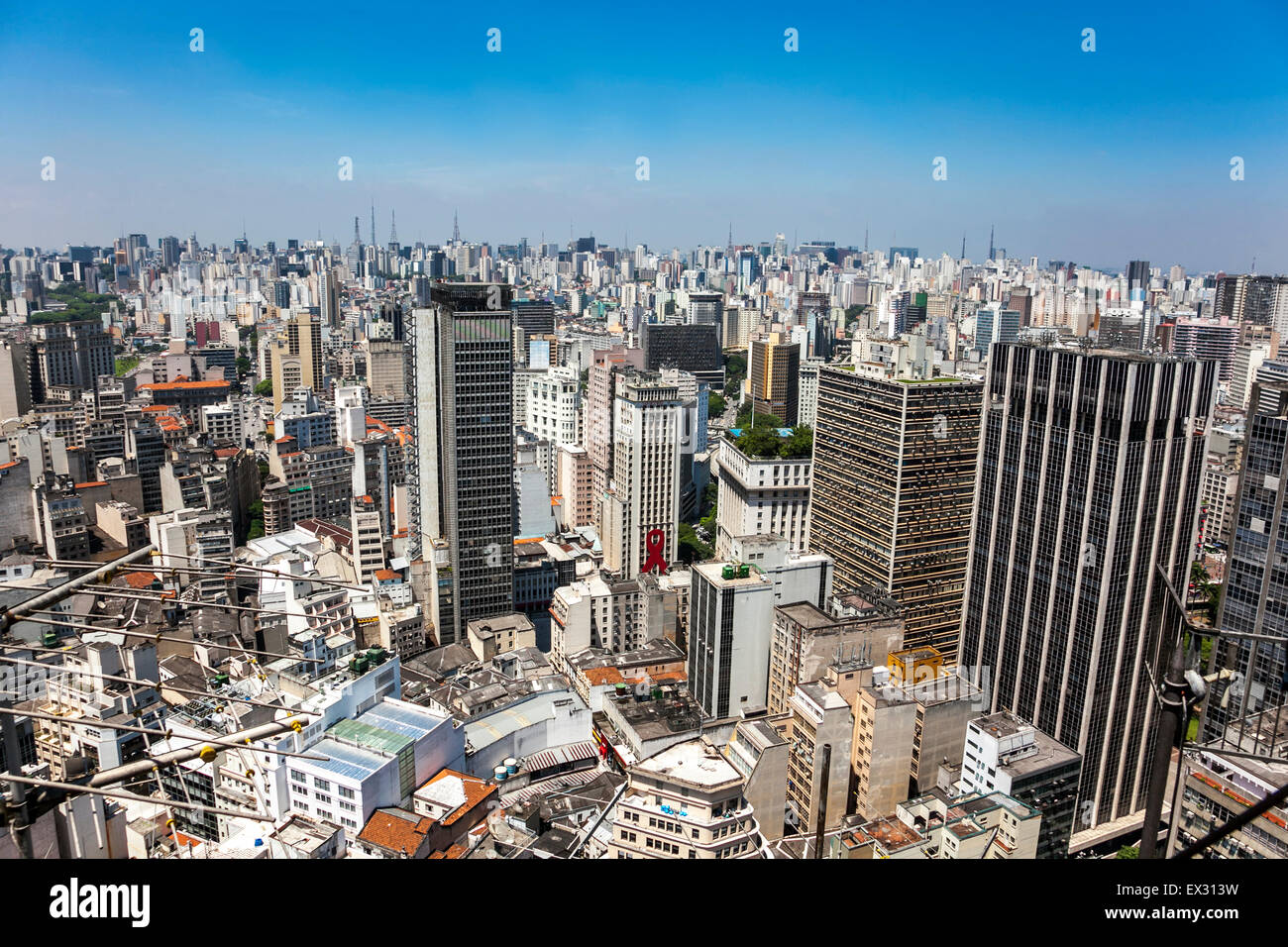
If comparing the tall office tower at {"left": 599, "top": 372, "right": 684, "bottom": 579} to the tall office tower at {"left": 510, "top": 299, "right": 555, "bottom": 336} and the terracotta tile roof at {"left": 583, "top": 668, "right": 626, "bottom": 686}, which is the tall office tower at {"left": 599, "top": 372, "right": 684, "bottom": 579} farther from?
the tall office tower at {"left": 510, "top": 299, "right": 555, "bottom": 336}

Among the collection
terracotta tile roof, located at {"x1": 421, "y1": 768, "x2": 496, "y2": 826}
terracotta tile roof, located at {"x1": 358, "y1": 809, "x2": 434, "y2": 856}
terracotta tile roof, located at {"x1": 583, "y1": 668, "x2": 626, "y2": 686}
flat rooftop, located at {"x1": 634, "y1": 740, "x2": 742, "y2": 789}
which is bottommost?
terracotta tile roof, located at {"x1": 583, "y1": 668, "x2": 626, "y2": 686}

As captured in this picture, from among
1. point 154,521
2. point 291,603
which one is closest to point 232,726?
point 291,603

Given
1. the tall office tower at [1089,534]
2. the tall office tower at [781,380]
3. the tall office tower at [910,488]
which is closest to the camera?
the tall office tower at [1089,534]

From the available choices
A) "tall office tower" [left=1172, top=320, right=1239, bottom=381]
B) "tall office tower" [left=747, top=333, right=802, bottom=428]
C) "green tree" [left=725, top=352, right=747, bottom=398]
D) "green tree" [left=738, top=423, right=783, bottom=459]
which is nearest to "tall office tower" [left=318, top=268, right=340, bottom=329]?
"green tree" [left=725, top=352, right=747, bottom=398]

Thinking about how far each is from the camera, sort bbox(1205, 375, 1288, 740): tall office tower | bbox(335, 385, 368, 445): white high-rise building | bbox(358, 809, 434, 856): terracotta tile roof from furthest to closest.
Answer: bbox(335, 385, 368, 445): white high-rise building → bbox(1205, 375, 1288, 740): tall office tower → bbox(358, 809, 434, 856): terracotta tile roof

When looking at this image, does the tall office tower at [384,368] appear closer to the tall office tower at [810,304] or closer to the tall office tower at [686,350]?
the tall office tower at [686,350]

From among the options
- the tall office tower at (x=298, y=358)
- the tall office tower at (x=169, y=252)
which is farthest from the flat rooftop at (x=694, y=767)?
the tall office tower at (x=169, y=252)

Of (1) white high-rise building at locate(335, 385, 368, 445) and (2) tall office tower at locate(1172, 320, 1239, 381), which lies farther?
(2) tall office tower at locate(1172, 320, 1239, 381)
